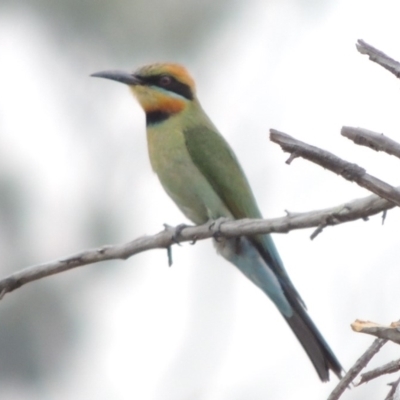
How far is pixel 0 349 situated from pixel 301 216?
18.0 ft

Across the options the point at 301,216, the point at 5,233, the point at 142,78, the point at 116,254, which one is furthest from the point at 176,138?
the point at 5,233

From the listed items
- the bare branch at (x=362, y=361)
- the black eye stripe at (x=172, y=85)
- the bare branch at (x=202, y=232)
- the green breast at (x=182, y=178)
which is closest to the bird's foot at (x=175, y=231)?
the bare branch at (x=202, y=232)

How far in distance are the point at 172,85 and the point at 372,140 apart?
247cm

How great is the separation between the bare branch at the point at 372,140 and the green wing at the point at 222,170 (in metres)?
1.98

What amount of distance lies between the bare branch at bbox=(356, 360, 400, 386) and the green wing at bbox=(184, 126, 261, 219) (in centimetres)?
189

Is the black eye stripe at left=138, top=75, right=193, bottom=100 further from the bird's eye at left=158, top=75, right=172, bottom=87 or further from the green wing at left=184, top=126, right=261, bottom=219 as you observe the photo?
the green wing at left=184, top=126, right=261, bottom=219

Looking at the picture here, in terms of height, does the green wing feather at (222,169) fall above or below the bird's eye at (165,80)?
below

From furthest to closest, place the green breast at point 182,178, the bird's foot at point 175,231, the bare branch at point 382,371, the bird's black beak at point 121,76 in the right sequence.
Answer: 1. the bird's black beak at point 121,76
2. the green breast at point 182,178
3. the bird's foot at point 175,231
4. the bare branch at point 382,371

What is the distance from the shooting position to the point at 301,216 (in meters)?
1.94

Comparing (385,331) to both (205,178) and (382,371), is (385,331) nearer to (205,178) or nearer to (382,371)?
(382,371)

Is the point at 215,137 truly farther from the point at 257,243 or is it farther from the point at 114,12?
the point at 114,12

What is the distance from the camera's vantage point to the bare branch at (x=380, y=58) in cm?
177

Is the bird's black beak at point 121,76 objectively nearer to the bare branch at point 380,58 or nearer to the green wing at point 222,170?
the green wing at point 222,170

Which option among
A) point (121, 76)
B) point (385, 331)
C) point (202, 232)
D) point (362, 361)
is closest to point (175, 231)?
point (202, 232)
